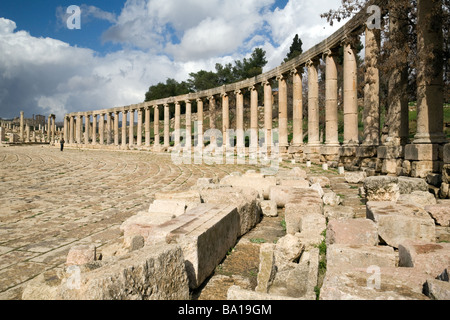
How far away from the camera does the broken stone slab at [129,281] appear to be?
2.07m

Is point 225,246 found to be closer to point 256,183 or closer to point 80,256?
point 80,256

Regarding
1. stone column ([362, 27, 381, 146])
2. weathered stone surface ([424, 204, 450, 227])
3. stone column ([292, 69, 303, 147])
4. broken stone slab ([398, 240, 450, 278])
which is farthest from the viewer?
stone column ([292, 69, 303, 147])

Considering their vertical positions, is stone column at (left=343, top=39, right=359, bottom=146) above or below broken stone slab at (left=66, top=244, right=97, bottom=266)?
above

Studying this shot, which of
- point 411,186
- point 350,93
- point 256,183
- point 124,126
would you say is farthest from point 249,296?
point 124,126

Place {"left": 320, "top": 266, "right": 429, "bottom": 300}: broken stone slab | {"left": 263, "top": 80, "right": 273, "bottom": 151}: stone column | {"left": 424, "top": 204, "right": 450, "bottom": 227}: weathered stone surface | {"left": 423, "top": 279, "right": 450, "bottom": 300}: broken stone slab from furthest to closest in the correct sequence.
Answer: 1. {"left": 263, "top": 80, "right": 273, "bottom": 151}: stone column
2. {"left": 424, "top": 204, "right": 450, "bottom": 227}: weathered stone surface
3. {"left": 320, "top": 266, "right": 429, "bottom": 300}: broken stone slab
4. {"left": 423, "top": 279, "right": 450, "bottom": 300}: broken stone slab

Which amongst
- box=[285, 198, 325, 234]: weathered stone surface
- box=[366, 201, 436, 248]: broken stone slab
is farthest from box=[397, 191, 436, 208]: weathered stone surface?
box=[285, 198, 325, 234]: weathered stone surface

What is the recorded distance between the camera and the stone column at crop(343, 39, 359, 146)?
1373cm

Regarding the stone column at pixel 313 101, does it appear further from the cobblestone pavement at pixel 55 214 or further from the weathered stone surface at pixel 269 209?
the weathered stone surface at pixel 269 209

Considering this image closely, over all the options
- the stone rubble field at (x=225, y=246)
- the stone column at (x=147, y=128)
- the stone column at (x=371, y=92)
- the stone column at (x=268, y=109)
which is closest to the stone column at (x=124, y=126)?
the stone column at (x=147, y=128)

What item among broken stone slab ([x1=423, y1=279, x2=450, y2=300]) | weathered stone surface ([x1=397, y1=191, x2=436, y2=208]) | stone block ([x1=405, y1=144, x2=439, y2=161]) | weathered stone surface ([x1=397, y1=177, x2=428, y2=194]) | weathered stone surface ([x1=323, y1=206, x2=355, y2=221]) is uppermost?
stone block ([x1=405, y1=144, x2=439, y2=161])

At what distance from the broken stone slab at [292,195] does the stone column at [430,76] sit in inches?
162

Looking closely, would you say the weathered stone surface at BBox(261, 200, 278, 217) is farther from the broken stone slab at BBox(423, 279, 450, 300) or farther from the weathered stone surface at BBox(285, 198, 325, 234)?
the broken stone slab at BBox(423, 279, 450, 300)

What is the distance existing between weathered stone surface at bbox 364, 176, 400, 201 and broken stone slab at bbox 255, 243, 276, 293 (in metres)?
3.82

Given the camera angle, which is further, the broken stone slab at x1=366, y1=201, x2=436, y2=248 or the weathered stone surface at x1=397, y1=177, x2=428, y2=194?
the weathered stone surface at x1=397, y1=177, x2=428, y2=194
